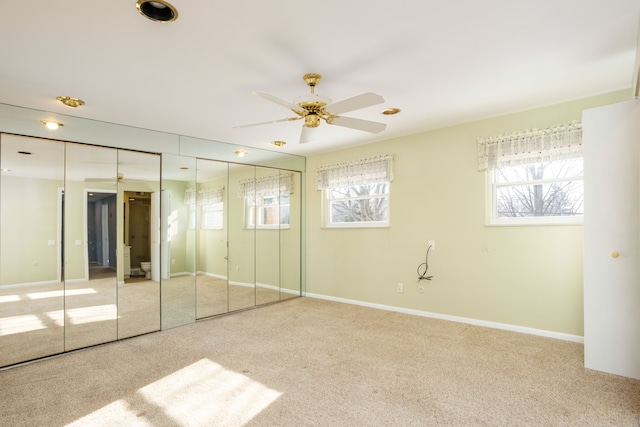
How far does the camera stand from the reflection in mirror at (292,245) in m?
5.63

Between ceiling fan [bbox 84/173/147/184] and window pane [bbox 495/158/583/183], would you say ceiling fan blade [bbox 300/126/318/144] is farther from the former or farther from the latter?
window pane [bbox 495/158/583/183]

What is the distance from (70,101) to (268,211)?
2846 mm

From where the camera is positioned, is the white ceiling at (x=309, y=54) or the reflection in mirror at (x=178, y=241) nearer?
the white ceiling at (x=309, y=54)

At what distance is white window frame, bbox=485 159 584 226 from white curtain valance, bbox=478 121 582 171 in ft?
0.57

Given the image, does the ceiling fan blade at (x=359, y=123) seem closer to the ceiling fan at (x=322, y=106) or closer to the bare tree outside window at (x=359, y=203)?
the ceiling fan at (x=322, y=106)

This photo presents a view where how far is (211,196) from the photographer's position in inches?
182

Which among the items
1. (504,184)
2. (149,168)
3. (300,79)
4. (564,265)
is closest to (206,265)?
(149,168)

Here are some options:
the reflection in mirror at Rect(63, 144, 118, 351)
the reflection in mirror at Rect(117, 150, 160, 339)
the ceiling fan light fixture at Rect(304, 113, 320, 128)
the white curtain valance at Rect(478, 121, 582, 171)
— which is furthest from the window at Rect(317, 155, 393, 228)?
the reflection in mirror at Rect(63, 144, 118, 351)

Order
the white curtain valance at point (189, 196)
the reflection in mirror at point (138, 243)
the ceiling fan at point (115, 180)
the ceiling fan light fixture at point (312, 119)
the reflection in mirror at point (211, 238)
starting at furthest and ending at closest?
the reflection in mirror at point (211, 238), the white curtain valance at point (189, 196), the reflection in mirror at point (138, 243), the ceiling fan at point (115, 180), the ceiling fan light fixture at point (312, 119)

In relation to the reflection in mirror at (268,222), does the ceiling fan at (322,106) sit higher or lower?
higher

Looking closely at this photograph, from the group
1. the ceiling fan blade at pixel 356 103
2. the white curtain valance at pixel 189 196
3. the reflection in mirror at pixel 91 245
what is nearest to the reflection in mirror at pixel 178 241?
the white curtain valance at pixel 189 196

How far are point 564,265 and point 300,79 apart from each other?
3.18 metres

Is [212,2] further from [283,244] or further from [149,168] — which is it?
[283,244]

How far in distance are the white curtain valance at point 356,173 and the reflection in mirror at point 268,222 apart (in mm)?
621
